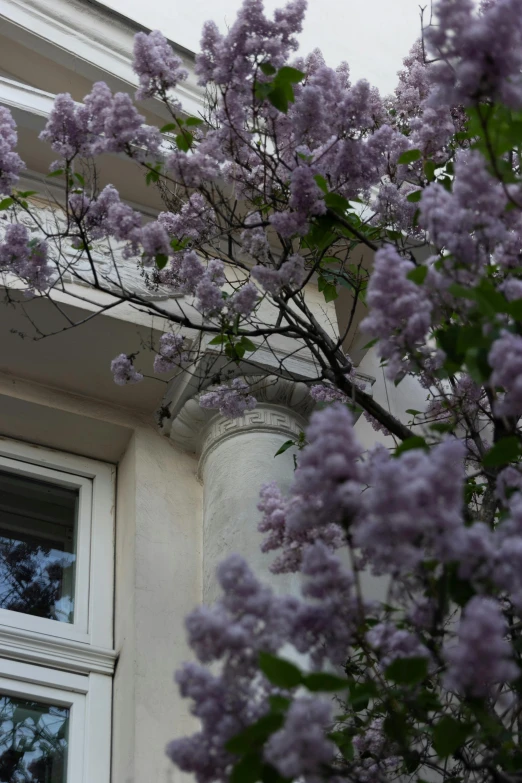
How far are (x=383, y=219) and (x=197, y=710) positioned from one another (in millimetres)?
2414

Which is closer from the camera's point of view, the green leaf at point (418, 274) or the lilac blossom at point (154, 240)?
the green leaf at point (418, 274)

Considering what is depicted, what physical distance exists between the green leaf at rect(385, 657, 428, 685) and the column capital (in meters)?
2.55

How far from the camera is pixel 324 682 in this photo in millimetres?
1686

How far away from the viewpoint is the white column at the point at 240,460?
3.98 meters

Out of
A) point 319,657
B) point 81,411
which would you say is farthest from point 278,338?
point 319,657

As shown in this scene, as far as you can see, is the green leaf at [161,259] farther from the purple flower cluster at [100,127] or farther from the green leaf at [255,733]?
the green leaf at [255,733]

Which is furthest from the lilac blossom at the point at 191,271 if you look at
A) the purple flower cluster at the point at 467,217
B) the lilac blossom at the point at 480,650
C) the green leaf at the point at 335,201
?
the lilac blossom at the point at 480,650

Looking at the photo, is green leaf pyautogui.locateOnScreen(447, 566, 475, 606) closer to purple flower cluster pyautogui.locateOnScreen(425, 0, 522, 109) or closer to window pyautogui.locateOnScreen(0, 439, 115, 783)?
purple flower cluster pyautogui.locateOnScreen(425, 0, 522, 109)

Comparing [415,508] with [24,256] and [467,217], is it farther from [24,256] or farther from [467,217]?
[24,256]

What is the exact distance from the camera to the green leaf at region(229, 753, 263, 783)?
1.75m

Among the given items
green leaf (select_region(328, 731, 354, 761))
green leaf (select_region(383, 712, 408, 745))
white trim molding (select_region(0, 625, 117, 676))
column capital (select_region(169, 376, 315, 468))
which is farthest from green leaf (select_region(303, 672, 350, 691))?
column capital (select_region(169, 376, 315, 468))

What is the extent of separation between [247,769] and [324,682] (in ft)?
0.68

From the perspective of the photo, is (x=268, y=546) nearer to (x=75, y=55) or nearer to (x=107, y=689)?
(x=107, y=689)

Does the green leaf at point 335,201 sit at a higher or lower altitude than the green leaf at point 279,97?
lower
